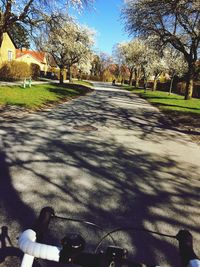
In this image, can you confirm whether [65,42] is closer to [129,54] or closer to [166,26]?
[166,26]

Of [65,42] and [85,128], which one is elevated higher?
[65,42]

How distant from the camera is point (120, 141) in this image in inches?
372

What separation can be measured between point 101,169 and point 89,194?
1.47 metres

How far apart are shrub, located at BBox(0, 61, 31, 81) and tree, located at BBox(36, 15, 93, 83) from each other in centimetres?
462

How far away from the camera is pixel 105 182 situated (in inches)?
214

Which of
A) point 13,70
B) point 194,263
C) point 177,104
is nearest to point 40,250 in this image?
point 194,263

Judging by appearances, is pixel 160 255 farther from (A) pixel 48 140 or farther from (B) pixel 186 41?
(B) pixel 186 41

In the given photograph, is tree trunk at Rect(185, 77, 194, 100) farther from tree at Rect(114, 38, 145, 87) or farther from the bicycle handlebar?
the bicycle handlebar

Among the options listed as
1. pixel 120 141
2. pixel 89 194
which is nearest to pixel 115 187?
pixel 89 194

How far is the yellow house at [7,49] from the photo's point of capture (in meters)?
40.8

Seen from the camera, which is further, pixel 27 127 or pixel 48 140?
pixel 27 127

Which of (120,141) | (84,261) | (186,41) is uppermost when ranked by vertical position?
(186,41)

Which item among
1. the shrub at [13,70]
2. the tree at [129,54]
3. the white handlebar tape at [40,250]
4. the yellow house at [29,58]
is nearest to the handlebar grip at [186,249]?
the white handlebar tape at [40,250]

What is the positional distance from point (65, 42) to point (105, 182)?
76.2 ft
